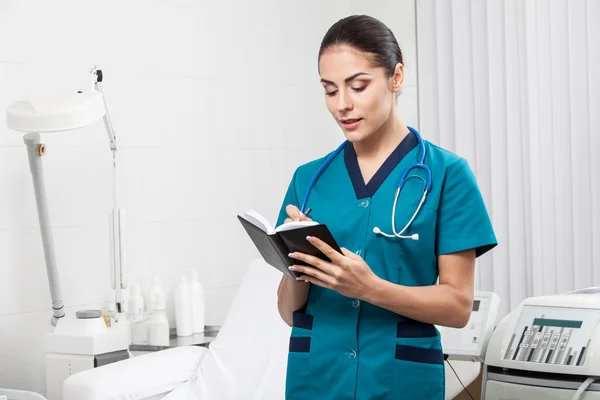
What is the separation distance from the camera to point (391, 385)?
1.36 metres

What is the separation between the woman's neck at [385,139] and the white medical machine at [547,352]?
864 mm

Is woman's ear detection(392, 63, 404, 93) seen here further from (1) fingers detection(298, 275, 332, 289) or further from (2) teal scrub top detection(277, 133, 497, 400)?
(1) fingers detection(298, 275, 332, 289)

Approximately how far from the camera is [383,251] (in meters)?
1.38

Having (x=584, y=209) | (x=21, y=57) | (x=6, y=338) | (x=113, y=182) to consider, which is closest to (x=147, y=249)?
(x=113, y=182)

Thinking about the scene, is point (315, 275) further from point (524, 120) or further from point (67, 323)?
point (524, 120)

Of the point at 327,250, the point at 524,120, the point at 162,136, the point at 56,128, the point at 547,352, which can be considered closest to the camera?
the point at 327,250

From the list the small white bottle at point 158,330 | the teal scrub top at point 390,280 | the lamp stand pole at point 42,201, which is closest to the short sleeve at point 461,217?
the teal scrub top at point 390,280

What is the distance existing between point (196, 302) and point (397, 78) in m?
1.70

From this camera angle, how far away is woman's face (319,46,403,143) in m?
1.36

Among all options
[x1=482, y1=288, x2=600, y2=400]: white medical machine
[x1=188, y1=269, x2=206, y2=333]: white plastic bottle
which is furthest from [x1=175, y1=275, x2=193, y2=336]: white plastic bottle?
[x1=482, y1=288, x2=600, y2=400]: white medical machine

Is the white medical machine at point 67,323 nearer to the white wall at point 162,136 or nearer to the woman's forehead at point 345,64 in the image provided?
the white wall at point 162,136

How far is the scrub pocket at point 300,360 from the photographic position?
1.43 metres

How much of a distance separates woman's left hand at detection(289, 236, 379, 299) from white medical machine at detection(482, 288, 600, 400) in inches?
36.2

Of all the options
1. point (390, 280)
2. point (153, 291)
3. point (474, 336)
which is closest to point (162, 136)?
point (153, 291)
